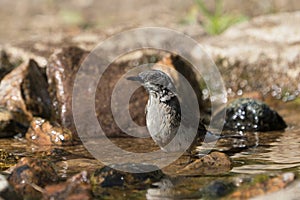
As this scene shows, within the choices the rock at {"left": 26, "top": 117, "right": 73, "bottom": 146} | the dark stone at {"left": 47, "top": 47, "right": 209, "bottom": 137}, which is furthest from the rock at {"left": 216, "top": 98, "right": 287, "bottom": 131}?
the rock at {"left": 26, "top": 117, "right": 73, "bottom": 146}

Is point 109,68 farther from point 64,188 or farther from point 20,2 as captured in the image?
point 20,2

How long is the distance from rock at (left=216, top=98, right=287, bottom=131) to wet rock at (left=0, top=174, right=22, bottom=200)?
11.9ft

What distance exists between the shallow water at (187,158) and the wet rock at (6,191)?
0.68 m

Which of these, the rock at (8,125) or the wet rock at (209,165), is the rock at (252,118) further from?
the rock at (8,125)

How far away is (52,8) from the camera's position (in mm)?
14539

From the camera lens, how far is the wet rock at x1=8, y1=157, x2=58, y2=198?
5793 millimetres

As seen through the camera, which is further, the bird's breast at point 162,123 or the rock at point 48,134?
the rock at point 48,134

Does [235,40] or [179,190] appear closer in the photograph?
[179,190]

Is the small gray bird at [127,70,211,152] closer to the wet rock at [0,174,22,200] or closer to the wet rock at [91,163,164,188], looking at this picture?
the wet rock at [91,163,164,188]

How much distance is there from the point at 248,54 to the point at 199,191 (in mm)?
4927

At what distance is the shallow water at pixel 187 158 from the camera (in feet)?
19.0

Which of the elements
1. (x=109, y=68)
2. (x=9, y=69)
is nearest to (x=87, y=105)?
(x=109, y=68)

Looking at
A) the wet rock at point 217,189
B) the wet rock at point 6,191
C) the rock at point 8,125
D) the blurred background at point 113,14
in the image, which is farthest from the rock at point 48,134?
the blurred background at point 113,14

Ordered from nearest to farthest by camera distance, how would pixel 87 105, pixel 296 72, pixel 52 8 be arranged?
pixel 87 105 → pixel 296 72 → pixel 52 8
